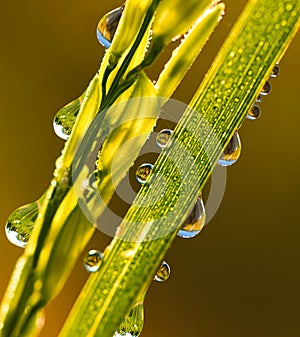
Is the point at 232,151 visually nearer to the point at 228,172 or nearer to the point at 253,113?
the point at 253,113

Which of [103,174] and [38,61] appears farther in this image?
[38,61]

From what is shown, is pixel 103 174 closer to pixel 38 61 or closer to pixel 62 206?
pixel 62 206

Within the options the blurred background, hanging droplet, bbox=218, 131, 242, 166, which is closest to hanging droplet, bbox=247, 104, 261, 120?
hanging droplet, bbox=218, 131, 242, 166

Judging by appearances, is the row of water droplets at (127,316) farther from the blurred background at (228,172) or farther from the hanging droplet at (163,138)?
the blurred background at (228,172)

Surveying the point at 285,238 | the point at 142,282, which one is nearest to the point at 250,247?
the point at 285,238

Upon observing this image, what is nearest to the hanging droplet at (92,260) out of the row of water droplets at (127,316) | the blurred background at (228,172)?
the row of water droplets at (127,316)
